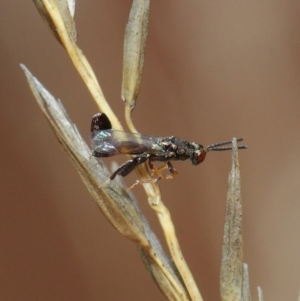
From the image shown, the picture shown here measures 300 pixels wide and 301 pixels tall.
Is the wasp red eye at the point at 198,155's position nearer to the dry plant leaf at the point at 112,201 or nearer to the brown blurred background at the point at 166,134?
the dry plant leaf at the point at 112,201

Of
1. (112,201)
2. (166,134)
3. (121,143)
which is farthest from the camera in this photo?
(166,134)

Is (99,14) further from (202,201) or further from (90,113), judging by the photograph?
(202,201)

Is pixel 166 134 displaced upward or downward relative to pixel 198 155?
upward

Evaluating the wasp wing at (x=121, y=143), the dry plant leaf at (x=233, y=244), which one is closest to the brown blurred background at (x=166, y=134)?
the wasp wing at (x=121, y=143)

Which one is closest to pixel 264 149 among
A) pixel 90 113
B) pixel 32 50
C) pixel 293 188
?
pixel 293 188

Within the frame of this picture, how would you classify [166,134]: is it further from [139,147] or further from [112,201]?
[112,201]

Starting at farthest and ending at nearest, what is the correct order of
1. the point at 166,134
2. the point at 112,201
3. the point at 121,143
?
the point at 166,134
the point at 121,143
the point at 112,201

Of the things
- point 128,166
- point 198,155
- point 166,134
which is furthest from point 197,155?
point 166,134
